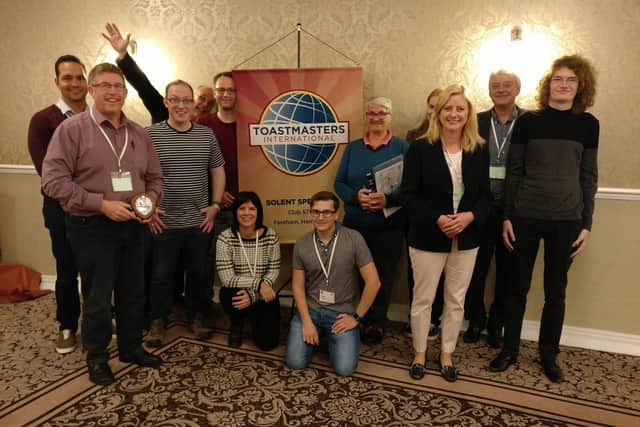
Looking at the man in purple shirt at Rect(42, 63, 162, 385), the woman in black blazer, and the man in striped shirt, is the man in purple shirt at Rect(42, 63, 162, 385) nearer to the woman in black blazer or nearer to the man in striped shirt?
the man in striped shirt

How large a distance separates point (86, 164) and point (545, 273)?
2291 mm

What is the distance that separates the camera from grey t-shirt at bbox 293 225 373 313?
2.43 meters

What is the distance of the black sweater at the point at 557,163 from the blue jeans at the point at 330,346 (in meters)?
1.10

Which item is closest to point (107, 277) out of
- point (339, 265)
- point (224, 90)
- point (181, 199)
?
point (181, 199)

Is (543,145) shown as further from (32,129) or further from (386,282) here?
(32,129)

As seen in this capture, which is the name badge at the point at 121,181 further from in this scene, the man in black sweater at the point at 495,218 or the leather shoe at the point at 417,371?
the man in black sweater at the point at 495,218

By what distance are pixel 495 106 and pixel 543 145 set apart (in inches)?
16.8

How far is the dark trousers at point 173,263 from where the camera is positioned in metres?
2.64

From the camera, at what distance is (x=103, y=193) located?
6.82ft

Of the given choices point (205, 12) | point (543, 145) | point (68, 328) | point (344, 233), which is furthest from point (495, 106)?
point (68, 328)

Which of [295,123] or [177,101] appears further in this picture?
[295,123]

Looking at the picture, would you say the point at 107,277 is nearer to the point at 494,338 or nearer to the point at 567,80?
the point at 494,338

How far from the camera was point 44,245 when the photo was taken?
3916 mm

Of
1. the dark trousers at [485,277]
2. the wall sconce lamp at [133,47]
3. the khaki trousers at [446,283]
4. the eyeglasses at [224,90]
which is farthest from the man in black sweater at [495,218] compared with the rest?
the wall sconce lamp at [133,47]
